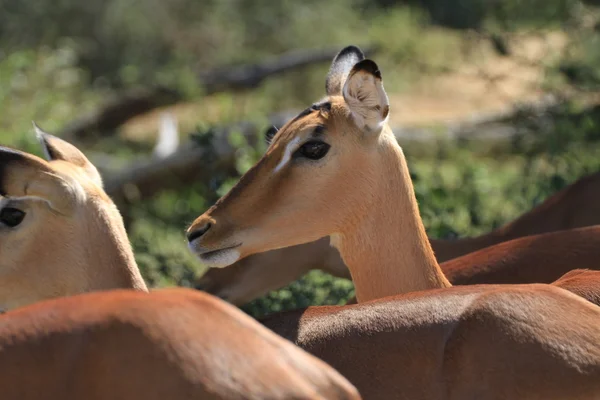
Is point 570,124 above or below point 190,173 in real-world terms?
above

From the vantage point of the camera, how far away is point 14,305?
13.2 ft

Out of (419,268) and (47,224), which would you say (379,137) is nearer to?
(419,268)

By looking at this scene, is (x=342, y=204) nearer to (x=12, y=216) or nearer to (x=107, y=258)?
(x=107, y=258)

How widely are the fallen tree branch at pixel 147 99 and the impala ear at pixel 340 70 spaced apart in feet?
21.2

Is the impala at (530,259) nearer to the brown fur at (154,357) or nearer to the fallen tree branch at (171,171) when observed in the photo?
the brown fur at (154,357)

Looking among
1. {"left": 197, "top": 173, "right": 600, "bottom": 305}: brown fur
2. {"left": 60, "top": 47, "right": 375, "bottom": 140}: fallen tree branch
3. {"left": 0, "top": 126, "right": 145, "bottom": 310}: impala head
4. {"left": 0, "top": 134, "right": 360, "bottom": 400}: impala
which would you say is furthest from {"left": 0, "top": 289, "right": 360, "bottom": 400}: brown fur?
{"left": 60, "top": 47, "right": 375, "bottom": 140}: fallen tree branch

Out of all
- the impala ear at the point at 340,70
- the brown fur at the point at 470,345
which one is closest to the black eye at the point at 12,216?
the brown fur at the point at 470,345

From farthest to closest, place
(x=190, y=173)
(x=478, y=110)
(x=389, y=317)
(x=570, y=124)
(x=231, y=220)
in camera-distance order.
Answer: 1. (x=478, y=110)
2. (x=190, y=173)
3. (x=570, y=124)
4. (x=231, y=220)
5. (x=389, y=317)

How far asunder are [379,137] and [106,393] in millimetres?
2062

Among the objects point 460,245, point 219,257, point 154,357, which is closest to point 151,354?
point 154,357

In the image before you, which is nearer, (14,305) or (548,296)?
(548,296)

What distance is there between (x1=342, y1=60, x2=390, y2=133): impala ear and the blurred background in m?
1.77

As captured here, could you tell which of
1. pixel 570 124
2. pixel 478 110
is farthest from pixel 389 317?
pixel 478 110

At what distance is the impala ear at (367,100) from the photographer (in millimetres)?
4367
